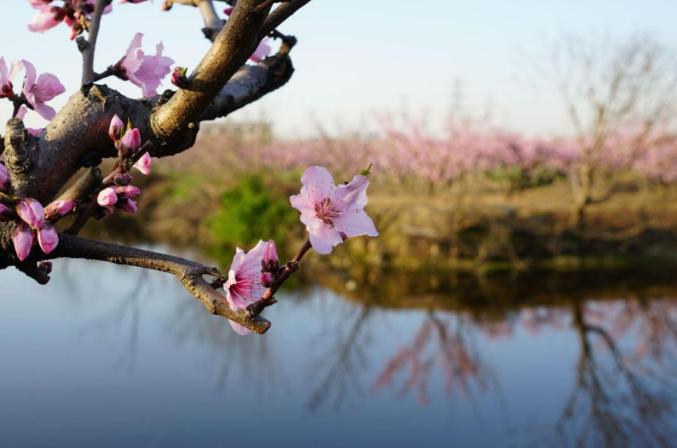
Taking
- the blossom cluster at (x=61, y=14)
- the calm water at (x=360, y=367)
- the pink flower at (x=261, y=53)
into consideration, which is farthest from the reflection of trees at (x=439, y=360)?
the blossom cluster at (x=61, y=14)

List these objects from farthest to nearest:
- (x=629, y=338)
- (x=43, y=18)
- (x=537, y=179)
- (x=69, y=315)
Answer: (x=537, y=179), (x=69, y=315), (x=629, y=338), (x=43, y=18)

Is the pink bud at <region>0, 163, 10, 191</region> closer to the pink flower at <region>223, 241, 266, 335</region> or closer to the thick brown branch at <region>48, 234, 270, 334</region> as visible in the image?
the thick brown branch at <region>48, 234, 270, 334</region>

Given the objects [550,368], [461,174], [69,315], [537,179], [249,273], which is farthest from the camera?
[537,179]

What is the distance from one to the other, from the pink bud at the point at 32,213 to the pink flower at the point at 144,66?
40 cm

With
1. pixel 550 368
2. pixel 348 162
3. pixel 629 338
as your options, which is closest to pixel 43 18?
pixel 550 368

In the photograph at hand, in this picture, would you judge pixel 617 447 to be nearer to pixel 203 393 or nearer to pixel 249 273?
pixel 203 393

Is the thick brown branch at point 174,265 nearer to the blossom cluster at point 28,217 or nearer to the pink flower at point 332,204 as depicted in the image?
the blossom cluster at point 28,217

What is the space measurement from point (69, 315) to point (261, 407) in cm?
649

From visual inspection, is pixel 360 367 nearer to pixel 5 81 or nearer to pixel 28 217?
pixel 5 81

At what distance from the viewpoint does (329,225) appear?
3.30 feet

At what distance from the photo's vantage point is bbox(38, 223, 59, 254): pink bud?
98 centimetres

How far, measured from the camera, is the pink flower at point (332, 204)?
1.00 m

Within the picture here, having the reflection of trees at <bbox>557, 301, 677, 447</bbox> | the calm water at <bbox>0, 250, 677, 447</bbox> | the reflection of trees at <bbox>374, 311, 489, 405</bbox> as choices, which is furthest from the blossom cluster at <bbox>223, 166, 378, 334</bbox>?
the reflection of trees at <bbox>374, 311, 489, 405</bbox>

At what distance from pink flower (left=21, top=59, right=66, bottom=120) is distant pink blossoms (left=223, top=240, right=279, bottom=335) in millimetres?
558
